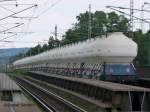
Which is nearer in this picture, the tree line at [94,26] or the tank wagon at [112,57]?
the tank wagon at [112,57]

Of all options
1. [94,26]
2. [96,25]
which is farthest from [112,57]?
[96,25]

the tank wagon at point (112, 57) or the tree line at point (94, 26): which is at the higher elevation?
the tree line at point (94, 26)

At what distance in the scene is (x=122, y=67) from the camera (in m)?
28.2

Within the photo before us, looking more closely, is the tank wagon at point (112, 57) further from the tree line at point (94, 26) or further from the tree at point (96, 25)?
the tree at point (96, 25)

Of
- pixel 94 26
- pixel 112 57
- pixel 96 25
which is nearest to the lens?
pixel 112 57

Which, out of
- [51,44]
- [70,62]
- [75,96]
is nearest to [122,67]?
[75,96]

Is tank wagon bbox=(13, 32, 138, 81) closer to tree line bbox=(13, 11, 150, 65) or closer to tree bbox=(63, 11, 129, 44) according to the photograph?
tree line bbox=(13, 11, 150, 65)

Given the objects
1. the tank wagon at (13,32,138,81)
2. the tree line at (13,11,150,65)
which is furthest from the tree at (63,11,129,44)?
the tank wagon at (13,32,138,81)

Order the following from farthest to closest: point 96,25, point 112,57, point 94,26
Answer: point 96,25, point 94,26, point 112,57

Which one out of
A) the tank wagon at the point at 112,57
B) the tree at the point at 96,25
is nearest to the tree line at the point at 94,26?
the tree at the point at 96,25

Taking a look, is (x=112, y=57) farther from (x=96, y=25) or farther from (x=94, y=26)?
(x=96, y=25)

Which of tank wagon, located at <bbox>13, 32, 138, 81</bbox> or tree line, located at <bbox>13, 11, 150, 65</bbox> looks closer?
tank wagon, located at <bbox>13, 32, 138, 81</bbox>

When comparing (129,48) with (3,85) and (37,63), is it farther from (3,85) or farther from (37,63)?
(37,63)

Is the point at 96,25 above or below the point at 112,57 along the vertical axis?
above
